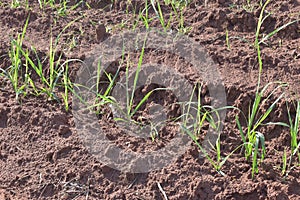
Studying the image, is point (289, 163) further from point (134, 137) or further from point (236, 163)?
point (134, 137)

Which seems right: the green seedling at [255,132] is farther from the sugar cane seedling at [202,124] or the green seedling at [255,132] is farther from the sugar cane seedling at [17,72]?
the sugar cane seedling at [17,72]

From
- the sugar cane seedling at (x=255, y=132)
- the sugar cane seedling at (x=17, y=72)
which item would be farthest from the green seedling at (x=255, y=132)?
the sugar cane seedling at (x=17, y=72)

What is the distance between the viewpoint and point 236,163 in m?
2.34

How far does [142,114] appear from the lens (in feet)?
8.77

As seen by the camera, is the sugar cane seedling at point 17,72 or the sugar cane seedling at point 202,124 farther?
the sugar cane seedling at point 17,72

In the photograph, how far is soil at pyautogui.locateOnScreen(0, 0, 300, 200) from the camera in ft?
7.47

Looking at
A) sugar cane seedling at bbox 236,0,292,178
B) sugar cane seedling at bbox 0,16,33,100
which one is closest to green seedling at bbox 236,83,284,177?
sugar cane seedling at bbox 236,0,292,178

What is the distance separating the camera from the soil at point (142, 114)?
2275 millimetres

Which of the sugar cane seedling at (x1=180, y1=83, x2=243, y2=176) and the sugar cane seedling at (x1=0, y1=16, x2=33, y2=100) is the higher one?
the sugar cane seedling at (x1=0, y1=16, x2=33, y2=100)

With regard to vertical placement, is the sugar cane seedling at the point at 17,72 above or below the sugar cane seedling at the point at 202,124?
above

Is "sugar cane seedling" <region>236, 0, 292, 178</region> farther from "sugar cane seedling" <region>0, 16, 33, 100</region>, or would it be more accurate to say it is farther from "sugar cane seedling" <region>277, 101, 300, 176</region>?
"sugar cane seedling" <region>0, 16, 33, 100</region>

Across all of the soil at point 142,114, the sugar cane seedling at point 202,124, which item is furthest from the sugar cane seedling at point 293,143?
the sugar cane seedling at point 202,124

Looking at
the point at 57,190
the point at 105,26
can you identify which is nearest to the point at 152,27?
the point at 105,26

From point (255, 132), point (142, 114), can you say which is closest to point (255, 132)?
point (255, 132)
